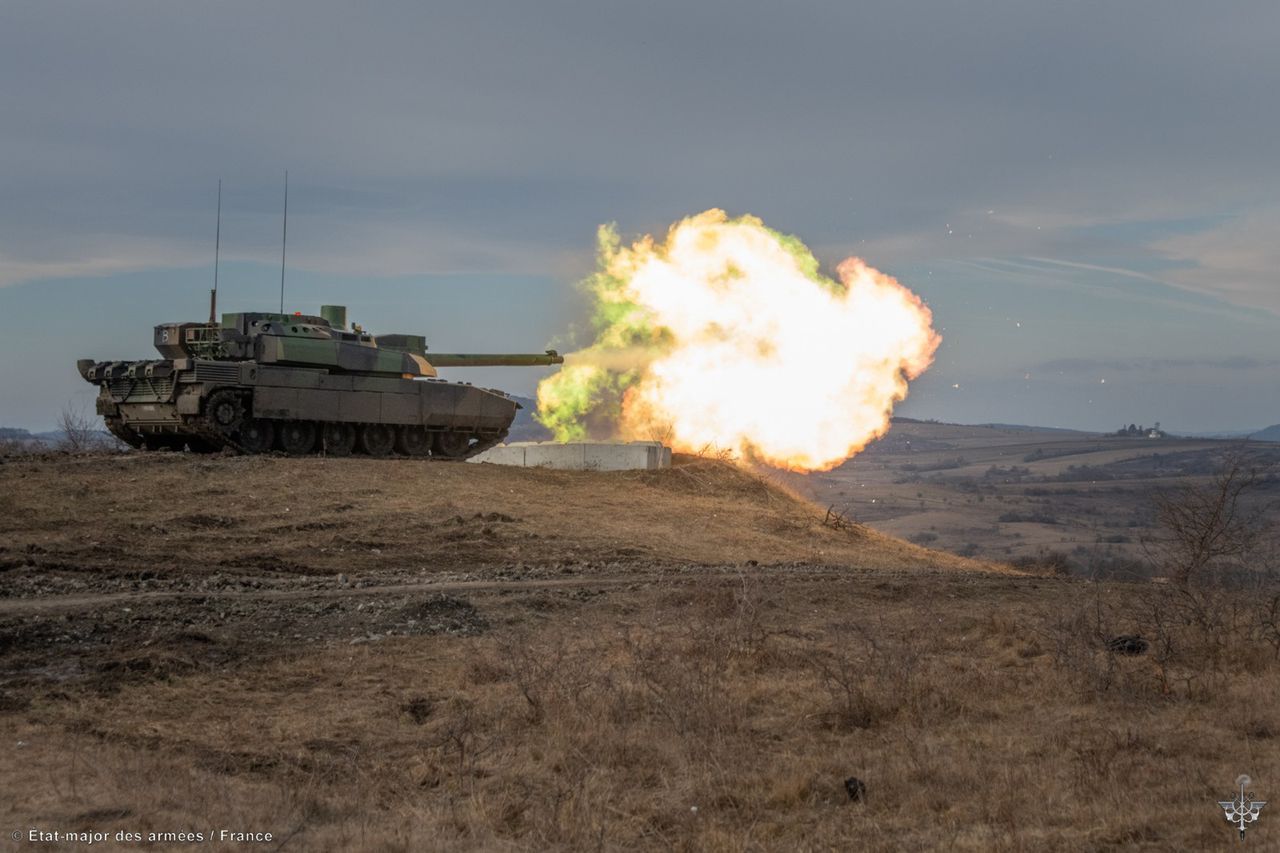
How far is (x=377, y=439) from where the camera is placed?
105 feet

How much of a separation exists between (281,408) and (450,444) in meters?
5.17

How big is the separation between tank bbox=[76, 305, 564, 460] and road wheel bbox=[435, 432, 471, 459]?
1.0 inches

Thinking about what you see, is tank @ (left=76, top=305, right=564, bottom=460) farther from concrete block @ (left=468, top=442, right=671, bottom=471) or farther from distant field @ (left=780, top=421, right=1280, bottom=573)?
distant field @ (left=780, top=421, right=1280, bottom=573)

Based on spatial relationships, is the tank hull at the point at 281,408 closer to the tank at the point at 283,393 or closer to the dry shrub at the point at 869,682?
the tank at the point at 283,393

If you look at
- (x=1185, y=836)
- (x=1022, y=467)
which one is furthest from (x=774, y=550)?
(x=1022, y=467)

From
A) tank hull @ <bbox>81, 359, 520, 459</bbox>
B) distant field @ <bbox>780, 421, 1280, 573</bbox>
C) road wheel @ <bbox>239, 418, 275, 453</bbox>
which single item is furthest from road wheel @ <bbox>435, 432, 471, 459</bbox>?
distant field @ <bbox>780, 421, 1280, 573</bbox>

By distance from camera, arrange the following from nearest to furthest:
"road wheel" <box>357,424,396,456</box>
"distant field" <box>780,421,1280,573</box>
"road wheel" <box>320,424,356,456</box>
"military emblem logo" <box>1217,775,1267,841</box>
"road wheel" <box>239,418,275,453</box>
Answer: "military emblem logo" <box>1217,775,1267,841</box>
"road wheel" <box>239,418,275,453</box>
"road wheel" <box>320,424,356,456</box>
"road wheel" <box>357,424,396,456</box>
"distant field" <box>780,421,1280,573</box>

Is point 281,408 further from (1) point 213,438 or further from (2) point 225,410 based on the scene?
(1) point 213,438

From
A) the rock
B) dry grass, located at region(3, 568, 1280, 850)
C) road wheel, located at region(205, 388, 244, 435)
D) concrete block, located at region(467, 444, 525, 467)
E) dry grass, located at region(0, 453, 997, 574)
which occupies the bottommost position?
dry grass, located at region(3, 568, 1280, 850)

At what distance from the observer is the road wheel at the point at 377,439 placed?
31766mm

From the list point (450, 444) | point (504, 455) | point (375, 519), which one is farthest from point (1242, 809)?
point (504, 455)

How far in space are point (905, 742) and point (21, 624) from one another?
8.53 meters

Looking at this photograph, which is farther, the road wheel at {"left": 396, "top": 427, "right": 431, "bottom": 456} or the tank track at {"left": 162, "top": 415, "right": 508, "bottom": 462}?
the road wheel at {"left": 396, "top": 427, "right": 431, "bottom": 456}

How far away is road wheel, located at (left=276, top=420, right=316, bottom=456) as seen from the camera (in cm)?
3031
